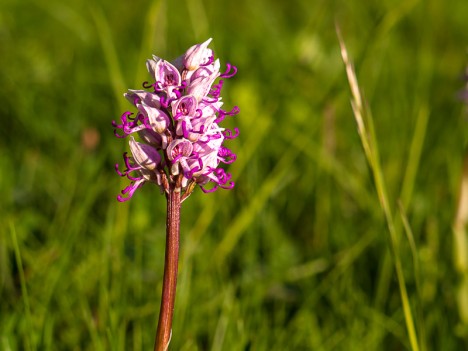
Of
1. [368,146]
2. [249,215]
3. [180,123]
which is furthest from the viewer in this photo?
[249,215]

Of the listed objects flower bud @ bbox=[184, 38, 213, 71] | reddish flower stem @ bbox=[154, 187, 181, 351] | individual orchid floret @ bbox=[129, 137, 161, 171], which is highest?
flower bud @ bbox=[184, 38, 213, 71]

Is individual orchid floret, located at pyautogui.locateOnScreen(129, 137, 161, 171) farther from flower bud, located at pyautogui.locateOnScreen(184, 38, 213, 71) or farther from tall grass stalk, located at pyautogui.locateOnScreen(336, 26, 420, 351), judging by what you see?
tall grass stalk, located at pyautogui.locateOnScreen(336, 26, 420, 351)

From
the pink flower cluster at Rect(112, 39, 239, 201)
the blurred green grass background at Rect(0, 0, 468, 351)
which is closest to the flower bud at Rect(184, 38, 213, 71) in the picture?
the pink flower cluster at Rect(112, 39, 239, 201)

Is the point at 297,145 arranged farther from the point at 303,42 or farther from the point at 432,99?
the point at 432,99

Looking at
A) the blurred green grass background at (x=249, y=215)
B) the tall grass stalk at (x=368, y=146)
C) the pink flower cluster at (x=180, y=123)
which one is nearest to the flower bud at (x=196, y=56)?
the pink flower cluster at (x=180, y=123)

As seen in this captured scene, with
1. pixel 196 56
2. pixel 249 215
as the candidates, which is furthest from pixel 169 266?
pixel 249 215

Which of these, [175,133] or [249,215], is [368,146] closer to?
[175,133]

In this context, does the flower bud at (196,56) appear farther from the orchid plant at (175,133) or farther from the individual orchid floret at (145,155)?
the individual orchid floret at (145,155)

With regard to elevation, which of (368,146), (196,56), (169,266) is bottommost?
(169,266)
